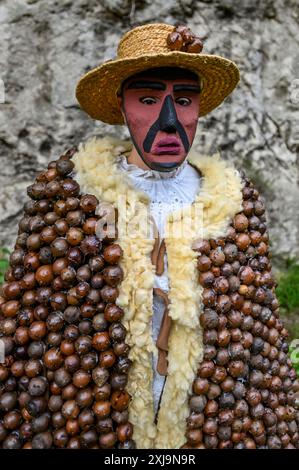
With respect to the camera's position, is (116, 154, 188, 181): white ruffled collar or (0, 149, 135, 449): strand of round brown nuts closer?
(0, 149, 135, 449): strand of round brown nuts

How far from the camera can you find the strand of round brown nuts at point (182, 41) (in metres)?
1.63

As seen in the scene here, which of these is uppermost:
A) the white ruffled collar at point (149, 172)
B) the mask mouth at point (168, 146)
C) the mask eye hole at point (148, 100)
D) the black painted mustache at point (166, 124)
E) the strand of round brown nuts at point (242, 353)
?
the mask eye hole at point (148, 100)

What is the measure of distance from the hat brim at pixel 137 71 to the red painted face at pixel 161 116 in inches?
1.9

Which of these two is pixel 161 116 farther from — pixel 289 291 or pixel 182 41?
pixel 289 291

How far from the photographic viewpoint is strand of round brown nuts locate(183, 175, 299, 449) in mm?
1678

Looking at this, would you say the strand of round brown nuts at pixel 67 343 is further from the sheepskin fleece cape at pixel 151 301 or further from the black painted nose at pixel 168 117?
the black painted nose at pixel 168 117

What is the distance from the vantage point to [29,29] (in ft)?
9.90

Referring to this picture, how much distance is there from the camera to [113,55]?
10.3 feet

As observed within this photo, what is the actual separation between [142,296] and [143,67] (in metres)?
0.70

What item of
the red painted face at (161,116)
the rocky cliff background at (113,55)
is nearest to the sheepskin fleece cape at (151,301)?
the red painted face at (161,116)

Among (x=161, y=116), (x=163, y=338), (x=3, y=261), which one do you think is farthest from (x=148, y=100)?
(x=3, y=261)

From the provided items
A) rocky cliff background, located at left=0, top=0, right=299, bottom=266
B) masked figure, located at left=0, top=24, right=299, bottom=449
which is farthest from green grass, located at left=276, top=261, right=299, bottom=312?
masked figure, located at left=0, top=24, right=299, bottom=449

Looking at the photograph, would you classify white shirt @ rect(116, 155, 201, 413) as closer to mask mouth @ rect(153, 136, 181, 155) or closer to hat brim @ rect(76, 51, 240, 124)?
mask mouth @ rect(153, 136, 181, 155)
